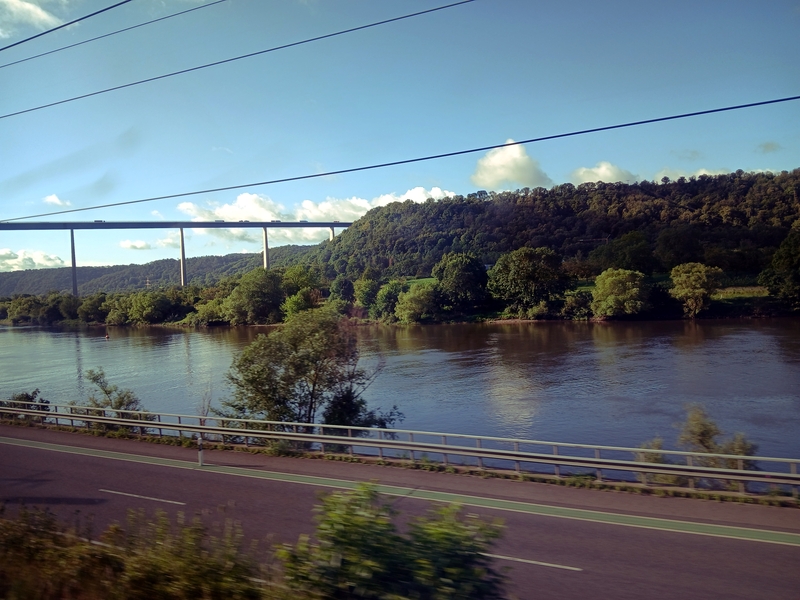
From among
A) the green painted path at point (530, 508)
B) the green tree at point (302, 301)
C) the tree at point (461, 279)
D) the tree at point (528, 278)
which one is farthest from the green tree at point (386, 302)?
the green painted path at point (530, 508)

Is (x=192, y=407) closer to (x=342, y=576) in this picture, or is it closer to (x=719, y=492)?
(x=719, y=492)

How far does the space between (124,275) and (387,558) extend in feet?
236

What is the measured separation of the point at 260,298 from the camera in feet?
119

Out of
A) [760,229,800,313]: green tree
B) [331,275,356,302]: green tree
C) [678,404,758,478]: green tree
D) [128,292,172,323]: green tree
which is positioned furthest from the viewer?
[128,292,172,323]: green tree

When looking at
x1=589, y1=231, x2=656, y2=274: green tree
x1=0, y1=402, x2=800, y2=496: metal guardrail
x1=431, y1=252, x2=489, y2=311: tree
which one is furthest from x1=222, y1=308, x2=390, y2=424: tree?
x1=589, y1=231, x2=656, y2=274: green tree

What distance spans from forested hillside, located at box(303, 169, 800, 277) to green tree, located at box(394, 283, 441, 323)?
2.93m

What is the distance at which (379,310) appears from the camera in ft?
136

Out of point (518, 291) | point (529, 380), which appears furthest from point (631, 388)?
point (518, 291)

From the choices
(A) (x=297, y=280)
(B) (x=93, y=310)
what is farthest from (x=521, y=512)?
(B) (x=93, y=310)

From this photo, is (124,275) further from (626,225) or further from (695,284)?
(695,284)

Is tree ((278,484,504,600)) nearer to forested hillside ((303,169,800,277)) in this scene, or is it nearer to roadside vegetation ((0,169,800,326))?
roadside vegetation ((0,169,800,326))

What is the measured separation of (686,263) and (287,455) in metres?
31.6

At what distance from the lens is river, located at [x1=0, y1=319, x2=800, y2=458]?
18.2 meters

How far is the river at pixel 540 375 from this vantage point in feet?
59.6
